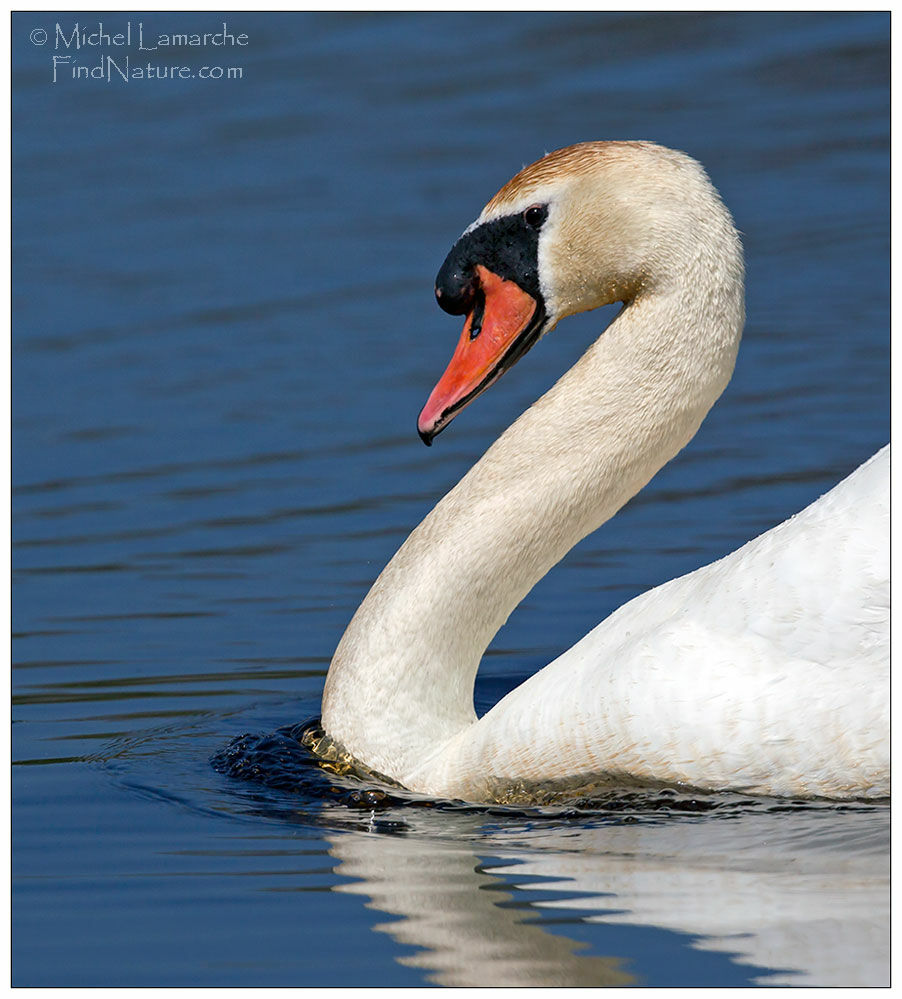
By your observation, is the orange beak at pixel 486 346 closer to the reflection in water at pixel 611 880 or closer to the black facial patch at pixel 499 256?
the black facial patch at pixel 499 256

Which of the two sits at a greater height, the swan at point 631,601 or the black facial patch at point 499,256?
the black facial patch at point 499,256

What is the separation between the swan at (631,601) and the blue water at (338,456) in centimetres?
21

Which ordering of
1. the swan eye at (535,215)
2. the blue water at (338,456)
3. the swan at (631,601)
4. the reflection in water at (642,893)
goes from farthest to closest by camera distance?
the swan eye at (535,215), the swan at (631,601), the blue water at (338,456), the reflection in water at (642,893)

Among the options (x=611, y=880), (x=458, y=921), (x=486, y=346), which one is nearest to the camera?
(x=458, y=921)

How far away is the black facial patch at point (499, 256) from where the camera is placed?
6.37m

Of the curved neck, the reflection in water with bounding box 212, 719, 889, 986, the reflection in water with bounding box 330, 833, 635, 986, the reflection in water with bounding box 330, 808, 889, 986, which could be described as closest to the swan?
the curved neck

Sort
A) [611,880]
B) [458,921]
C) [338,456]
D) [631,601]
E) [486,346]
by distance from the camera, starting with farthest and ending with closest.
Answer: [338,456] → [486,346] → [631,601] → [611,880] → [458,921]

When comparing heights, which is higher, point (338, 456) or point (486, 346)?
point (486, 346)

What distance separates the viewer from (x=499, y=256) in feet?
21.0

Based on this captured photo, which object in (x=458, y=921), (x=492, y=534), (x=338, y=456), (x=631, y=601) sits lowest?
(x=458, y=921)

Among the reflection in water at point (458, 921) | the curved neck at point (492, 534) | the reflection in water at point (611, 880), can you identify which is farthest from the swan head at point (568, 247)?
the reflection in water at point (458, 921)

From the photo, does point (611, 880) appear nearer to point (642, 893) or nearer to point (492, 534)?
point (642, 893)

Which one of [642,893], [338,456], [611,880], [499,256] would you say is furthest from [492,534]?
[338,456]

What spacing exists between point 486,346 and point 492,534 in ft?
1.97
